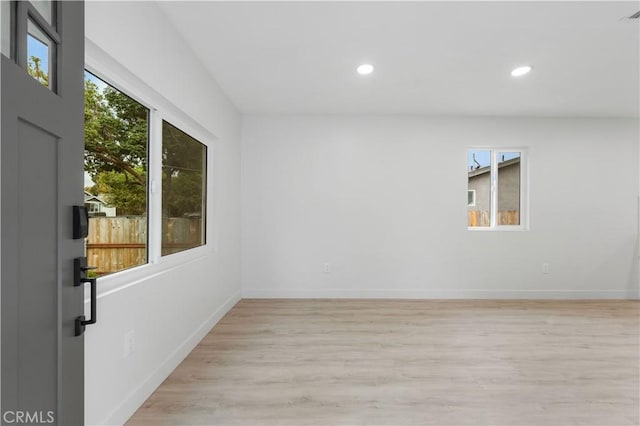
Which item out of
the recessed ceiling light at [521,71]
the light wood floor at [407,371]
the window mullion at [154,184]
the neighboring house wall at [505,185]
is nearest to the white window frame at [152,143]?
the window mullion at [154,184]

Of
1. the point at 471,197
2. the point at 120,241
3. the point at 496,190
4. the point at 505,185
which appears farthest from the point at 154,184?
the point at 505,185

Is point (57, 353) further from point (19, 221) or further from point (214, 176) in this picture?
point (214, 176)

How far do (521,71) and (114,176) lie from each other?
3.51m

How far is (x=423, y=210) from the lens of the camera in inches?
187

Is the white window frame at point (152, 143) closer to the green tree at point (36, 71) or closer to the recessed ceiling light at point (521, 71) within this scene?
the green tree at point (36, 71)

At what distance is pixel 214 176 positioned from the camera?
370cm

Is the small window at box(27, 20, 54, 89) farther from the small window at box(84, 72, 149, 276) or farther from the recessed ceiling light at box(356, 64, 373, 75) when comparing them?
the recessed ceiling light at box(356, 64, 373, 75)

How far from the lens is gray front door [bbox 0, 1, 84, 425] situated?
0.86 m

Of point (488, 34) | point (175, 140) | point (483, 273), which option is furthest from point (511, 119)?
point (175, 140)

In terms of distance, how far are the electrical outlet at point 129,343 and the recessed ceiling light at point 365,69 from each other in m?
2.73

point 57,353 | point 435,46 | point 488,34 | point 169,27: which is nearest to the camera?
point 57,353

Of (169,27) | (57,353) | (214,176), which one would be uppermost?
(169,27)

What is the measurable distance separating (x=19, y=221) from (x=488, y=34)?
9.63ft

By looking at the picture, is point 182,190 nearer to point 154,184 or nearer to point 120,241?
point 154,184
